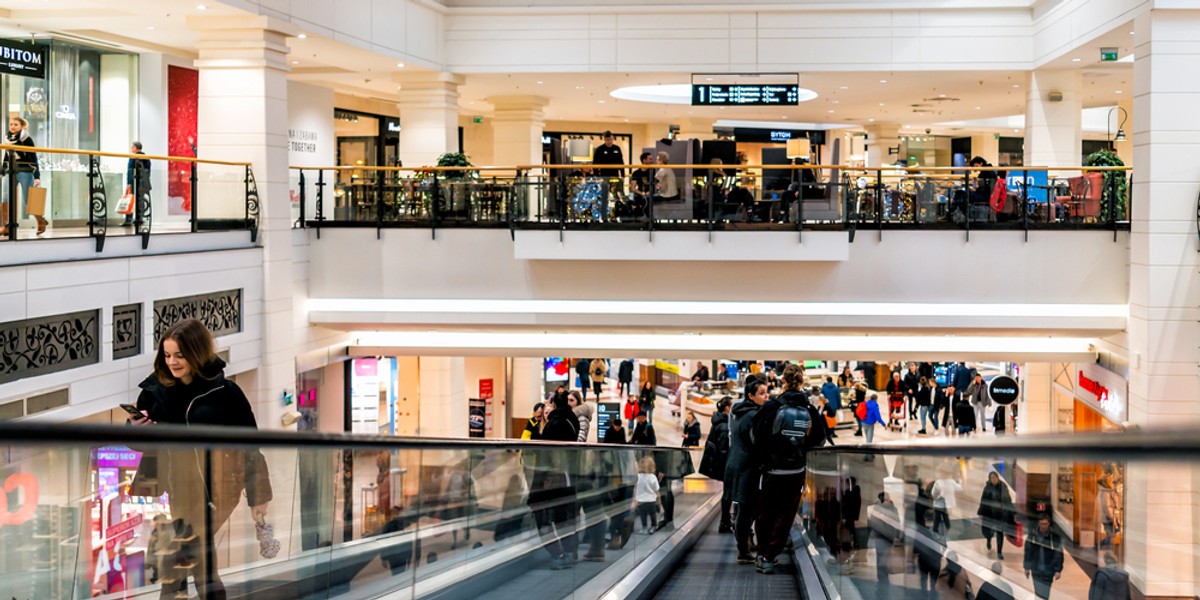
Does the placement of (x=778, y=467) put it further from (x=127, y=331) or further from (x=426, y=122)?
(x=426, y=122)

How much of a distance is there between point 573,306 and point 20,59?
26.8ft

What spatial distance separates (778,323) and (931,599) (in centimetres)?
1324

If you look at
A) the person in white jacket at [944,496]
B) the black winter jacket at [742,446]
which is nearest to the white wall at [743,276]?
the black winter jacket at [742,446]

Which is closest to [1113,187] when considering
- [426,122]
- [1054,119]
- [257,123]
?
[1054,119]

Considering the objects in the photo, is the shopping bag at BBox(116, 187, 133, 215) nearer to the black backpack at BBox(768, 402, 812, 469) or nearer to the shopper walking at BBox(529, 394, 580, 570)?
the shopper walking at BBox(529, 394, 580, 570)

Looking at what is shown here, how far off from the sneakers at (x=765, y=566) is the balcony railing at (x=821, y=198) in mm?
8560

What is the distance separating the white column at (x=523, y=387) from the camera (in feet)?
89.0

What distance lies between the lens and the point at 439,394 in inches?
878

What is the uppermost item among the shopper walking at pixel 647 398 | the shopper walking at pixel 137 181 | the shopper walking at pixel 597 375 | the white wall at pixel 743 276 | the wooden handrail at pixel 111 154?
the wooden handrail at pixel 111 154

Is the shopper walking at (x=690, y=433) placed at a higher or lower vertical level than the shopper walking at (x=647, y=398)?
higher

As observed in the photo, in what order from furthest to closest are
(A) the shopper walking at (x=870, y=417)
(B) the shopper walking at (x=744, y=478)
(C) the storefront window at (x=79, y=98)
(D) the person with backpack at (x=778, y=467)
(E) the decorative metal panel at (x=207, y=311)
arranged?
(A) the shopper walking at (x=870, y=417) < (C) the storefront window at (x=79, y=98) < (E) the decorative metal panel at (x=207, y=311) < (B) the shopper walking at (x=744, y=478) < (D) the person with backpack at (x=778, y=467)

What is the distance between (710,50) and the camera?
840 inches

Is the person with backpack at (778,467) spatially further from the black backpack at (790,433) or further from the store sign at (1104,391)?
the store sign at (1104,391)

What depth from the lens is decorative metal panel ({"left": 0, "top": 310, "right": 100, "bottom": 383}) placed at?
414 inches
